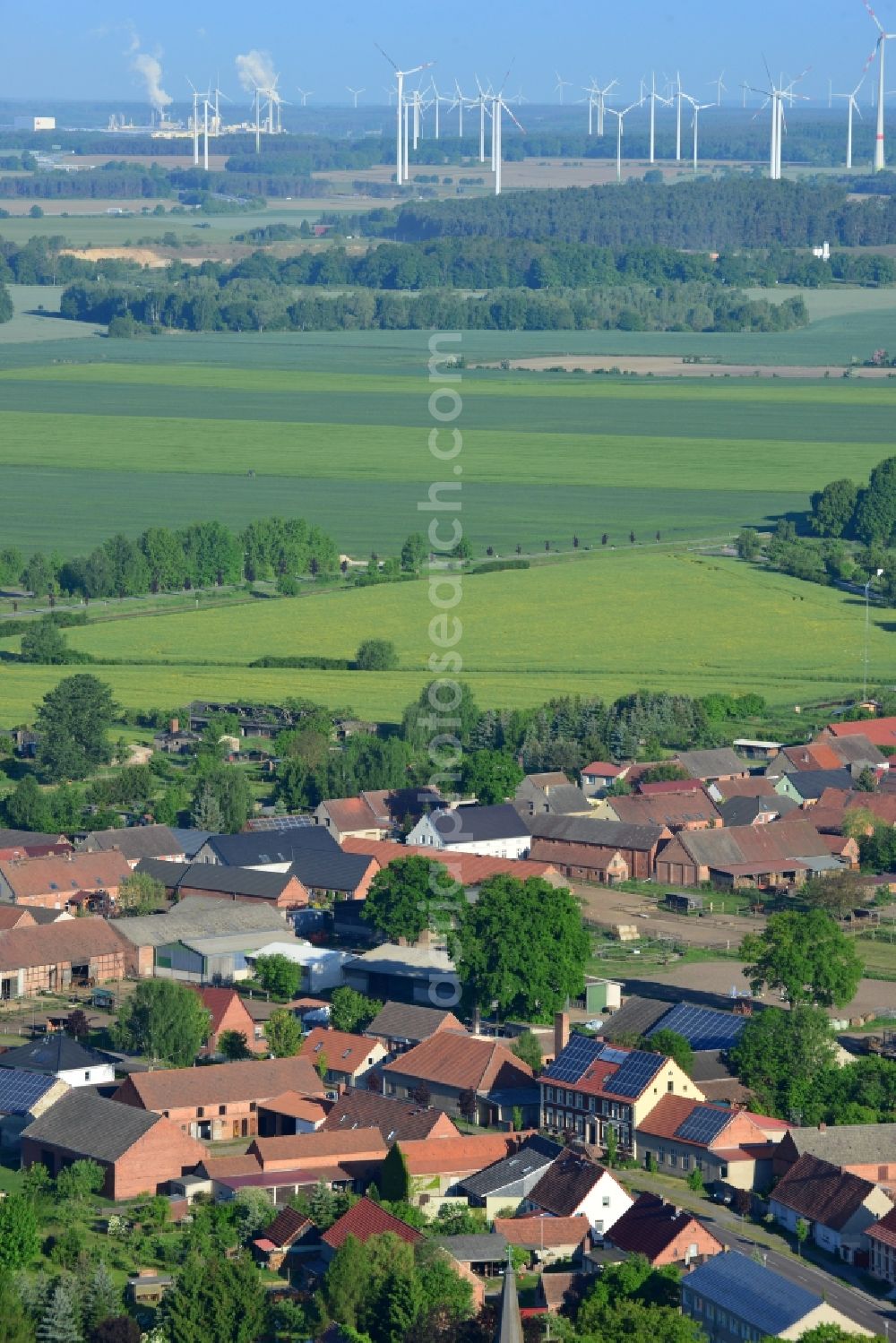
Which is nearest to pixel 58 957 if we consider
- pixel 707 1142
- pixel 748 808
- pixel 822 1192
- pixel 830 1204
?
pixel 707 1142

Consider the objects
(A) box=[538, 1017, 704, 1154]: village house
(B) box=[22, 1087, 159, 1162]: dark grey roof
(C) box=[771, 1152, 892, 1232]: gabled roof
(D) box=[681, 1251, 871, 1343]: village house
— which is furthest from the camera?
(A) box=[538, 1017, 704, 1154]: village house

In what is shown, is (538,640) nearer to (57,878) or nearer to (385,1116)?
(57,878)

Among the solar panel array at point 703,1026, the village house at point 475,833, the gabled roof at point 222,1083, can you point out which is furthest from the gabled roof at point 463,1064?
the village house at point 475,833

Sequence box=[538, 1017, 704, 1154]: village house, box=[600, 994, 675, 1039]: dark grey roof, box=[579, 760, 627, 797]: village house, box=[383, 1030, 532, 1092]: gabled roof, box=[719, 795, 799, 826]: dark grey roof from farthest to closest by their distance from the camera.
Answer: box=[579, 760, 627, 797]: village house → box=[719, 795, 799, 826]: dark grey roof → box=[600, 994, 675, 1039]: dark grey roof → box=[383, 1030, 532, 1092]: gabled roof → box=[538, 1017, 704, 1154]: village house

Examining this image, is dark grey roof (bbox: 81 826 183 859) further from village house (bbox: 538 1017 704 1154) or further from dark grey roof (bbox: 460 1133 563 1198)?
dark grey roof (bbox: 460 1133 563 1198)

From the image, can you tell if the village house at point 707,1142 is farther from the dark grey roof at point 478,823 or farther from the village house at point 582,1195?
the dark grey roof at point 478,823

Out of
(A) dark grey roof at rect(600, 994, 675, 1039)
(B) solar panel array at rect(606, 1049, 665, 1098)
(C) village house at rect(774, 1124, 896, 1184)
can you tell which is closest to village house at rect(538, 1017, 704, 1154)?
(B) solar panel array at rect(606, 1049, 665, 1098)

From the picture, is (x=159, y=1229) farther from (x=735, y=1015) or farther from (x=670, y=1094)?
(x=735, y=1015)
